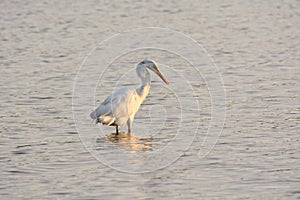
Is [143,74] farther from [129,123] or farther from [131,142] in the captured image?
[131,142]

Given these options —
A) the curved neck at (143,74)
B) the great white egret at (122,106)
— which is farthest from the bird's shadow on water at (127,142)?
the curved neck at (143,74)

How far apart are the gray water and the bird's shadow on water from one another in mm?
16

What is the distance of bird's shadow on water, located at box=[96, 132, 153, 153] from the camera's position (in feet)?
39.1

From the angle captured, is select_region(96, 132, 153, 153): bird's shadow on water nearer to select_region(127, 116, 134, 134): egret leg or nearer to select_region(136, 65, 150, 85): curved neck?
select_region(127, 116, 134, 134): egret leg

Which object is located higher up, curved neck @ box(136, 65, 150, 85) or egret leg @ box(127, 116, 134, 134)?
curved neck @ box(136, 65, 150, 85)

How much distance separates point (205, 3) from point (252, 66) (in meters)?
10.7

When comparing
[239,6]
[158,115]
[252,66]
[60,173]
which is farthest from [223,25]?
[60,173]

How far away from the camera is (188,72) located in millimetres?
17625

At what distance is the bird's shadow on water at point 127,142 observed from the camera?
1193 cm

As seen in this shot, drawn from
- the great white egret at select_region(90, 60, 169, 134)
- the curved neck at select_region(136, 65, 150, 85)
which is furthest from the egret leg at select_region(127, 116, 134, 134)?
the curved neck at select_region(136, 65, 150, 85)

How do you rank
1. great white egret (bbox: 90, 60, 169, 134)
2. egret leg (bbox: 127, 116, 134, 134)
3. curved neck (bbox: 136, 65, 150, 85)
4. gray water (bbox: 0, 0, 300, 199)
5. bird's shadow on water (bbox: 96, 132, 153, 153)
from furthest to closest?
curved neck (bbox: 136, 65, 150, 85) → egret leg (bbox: 127, 116, 134, 134) → great white egret (bbox: 90, 60, 169, 134) → bird's shadow on water (bbox: 96, 132, 153, 153) → gray water (bbox: 0, 0, 300, 199)

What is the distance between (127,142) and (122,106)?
69 cm

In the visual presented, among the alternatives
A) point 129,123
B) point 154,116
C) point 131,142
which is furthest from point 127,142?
point 154,116

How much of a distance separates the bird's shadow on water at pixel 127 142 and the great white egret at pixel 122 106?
20 cm
